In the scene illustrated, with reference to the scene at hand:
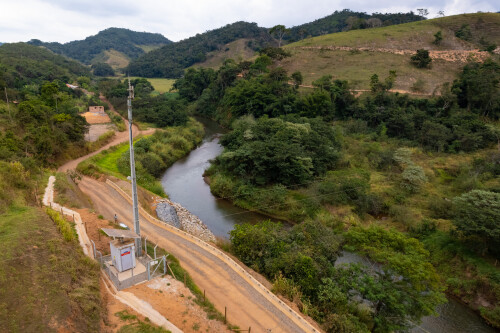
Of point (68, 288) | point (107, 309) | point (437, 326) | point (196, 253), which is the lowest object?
point (437, 326)

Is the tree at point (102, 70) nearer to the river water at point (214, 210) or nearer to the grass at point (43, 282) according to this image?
the river water at point (214, 210)

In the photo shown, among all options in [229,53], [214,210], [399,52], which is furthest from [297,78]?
[229,53]

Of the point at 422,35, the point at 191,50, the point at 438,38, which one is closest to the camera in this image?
the point at 438,38

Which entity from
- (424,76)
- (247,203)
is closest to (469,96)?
(424,76)

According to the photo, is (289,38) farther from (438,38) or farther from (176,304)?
(176,304)

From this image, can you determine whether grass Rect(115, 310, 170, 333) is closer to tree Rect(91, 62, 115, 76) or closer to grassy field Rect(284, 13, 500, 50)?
grassy field Rect(284, 13, 500, 50)

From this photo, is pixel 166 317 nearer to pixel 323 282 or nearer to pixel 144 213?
pixel 323 282
